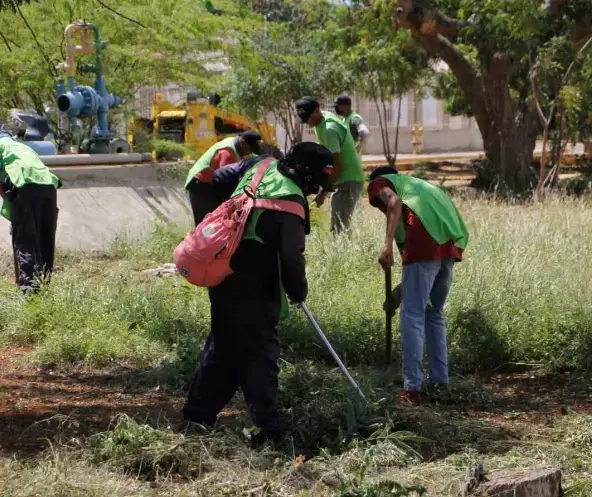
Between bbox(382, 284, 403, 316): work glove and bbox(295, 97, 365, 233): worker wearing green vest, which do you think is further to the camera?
bbox(295, 97, 365, 233): worker wearing green vest

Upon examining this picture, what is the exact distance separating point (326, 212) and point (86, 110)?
331 cm

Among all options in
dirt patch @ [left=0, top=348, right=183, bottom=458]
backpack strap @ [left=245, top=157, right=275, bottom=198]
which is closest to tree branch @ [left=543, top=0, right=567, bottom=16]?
dirt patch @ [left=0, top=348, right=183, bottom=458]

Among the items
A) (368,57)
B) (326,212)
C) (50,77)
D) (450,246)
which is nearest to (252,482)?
(450,246)

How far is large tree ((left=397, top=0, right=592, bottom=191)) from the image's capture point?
1456cm

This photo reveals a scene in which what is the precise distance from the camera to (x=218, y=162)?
28.8 feet

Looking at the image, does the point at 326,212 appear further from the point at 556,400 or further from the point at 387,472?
the point at 387,472

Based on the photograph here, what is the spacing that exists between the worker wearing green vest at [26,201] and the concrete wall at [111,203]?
2.73 meters

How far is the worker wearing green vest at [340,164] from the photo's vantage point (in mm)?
10250

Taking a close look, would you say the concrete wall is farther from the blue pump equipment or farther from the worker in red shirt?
the worker in red shirt

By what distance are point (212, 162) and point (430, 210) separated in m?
2.93

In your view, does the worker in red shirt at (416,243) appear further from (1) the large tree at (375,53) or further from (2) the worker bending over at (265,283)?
(1) the large tree at (375,53)

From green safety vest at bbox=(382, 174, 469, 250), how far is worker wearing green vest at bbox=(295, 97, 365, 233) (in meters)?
3.58

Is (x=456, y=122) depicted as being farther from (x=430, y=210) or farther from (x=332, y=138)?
(x=430, y=210)

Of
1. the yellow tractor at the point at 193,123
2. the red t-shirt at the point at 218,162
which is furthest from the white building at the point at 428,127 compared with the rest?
the red t-shirt at the point at 218,162
